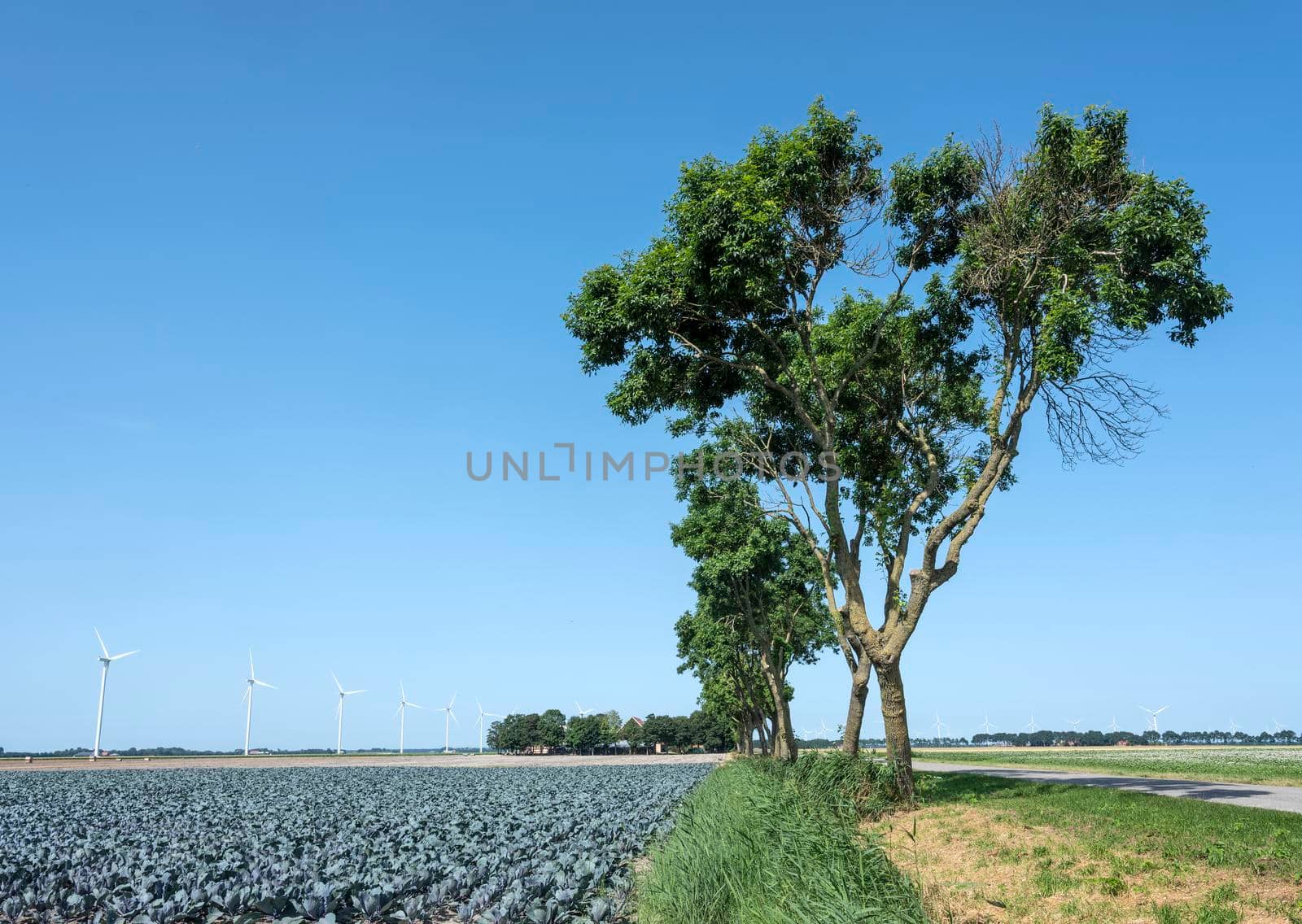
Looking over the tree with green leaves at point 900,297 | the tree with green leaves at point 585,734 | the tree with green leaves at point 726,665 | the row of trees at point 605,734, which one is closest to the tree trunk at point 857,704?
the tree with green leaves at point 900,297

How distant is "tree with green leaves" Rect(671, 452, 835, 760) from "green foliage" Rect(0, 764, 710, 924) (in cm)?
Answer: 1035

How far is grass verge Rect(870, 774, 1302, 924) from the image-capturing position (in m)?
8.20

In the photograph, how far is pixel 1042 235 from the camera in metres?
17.6

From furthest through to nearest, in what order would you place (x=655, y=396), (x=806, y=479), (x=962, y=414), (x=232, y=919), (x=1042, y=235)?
(x=806, y=479)
(x=962, y=414)
(x=655, y=396)
(x=1042, y=235)
(x=232, y=919)

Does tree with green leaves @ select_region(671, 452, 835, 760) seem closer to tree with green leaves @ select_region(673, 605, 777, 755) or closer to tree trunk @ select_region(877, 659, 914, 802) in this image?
tree with green leaves @ select_region(673, 605, 777, 755)

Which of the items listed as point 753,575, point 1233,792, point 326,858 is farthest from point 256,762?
point 1233,792

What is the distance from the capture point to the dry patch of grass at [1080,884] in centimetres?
795

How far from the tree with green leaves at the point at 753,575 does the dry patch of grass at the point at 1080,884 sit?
15462mm

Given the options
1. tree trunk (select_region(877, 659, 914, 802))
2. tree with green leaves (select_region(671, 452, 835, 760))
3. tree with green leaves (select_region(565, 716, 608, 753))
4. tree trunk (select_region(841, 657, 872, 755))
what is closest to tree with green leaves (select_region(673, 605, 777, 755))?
tree with green leaves (select_region(671, 452, 835, 760))

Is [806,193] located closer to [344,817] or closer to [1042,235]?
[1042,235]

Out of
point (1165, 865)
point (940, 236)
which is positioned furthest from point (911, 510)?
point (1165, 865)

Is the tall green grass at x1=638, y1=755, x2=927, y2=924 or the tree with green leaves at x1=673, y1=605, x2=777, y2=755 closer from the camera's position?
the tall green grass at x1=638, y1=755, x2=927, y2=924

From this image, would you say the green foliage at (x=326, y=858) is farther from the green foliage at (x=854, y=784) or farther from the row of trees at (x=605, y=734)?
the row of trees at (x=605, y=734)

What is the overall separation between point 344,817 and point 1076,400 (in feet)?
61.9
